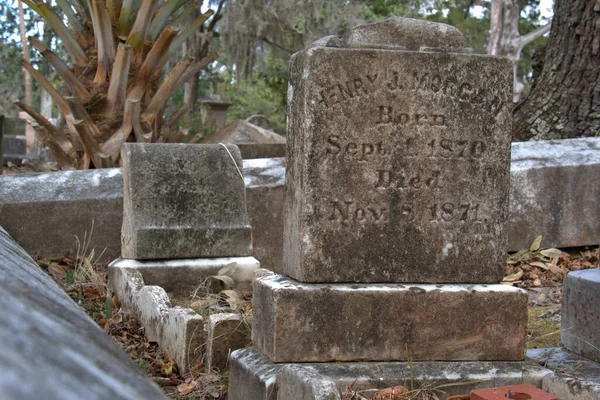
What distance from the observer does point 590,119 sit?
22.3 ft

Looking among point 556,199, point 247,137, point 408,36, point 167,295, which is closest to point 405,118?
point 408,36

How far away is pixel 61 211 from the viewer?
5.53 meters

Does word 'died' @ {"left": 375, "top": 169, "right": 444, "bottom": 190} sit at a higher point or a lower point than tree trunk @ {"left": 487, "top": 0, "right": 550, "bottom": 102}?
lower

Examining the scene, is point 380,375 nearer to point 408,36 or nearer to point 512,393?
point 512,393

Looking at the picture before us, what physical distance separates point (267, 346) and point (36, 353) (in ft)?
7.95

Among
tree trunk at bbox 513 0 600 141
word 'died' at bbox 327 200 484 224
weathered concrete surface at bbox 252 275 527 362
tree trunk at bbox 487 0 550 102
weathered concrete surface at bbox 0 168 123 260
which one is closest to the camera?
weathered concrete surface at bbox 252 275 527 362

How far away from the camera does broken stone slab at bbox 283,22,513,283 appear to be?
3.15m

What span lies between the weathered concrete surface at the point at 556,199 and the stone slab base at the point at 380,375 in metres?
2.71

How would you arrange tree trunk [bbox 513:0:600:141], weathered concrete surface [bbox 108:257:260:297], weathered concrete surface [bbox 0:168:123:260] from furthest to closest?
tree trunk [bbox 513:0:600:141]
weathered concrete surface [bbox 0:168:123:260]
weathered concrete surface [bbox 108:257:260:297]

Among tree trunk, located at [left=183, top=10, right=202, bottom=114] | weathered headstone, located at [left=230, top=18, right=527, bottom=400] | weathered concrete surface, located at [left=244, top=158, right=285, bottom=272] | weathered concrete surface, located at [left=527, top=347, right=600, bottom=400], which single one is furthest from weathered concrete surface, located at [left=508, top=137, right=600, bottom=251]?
tree trunk, located at [left=183, top=10, right=202, bottom=114]

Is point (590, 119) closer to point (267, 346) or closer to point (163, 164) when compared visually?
point (163, 164)

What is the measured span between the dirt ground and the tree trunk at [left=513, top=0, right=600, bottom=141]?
157 cm

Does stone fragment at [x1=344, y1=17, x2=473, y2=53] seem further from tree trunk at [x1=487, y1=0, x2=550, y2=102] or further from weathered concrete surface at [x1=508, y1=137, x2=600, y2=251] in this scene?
tree trunk at [x1=487, y1=0, x2=550, y2=102]

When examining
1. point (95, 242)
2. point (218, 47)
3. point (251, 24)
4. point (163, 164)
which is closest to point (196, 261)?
point (163, 164)
